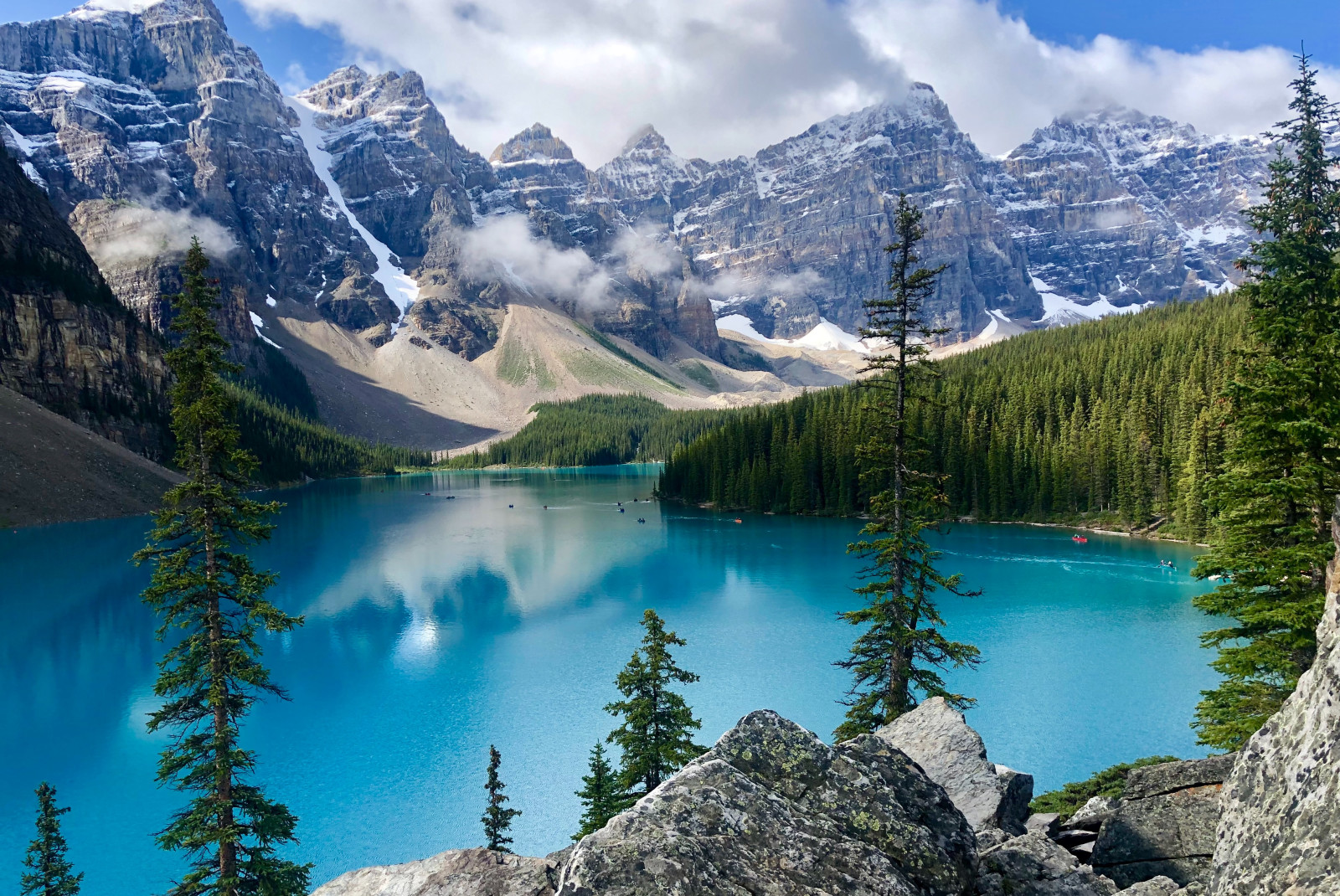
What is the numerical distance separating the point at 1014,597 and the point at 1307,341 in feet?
135

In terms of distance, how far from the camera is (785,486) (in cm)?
10444

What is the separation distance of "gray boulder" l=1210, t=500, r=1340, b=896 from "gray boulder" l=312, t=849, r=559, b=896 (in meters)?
6.93

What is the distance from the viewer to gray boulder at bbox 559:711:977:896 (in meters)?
4.80

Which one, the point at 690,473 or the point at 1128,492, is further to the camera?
the point at 690,473

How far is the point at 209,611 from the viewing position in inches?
573

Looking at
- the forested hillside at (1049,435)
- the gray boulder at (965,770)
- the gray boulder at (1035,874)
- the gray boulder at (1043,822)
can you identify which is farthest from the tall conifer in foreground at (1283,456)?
the forested hillside at (1049,435)

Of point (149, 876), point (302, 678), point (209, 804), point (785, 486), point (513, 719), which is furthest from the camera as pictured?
point (785, 486)

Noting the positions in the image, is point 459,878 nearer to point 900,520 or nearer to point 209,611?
point 209,611

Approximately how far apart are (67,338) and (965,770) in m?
152

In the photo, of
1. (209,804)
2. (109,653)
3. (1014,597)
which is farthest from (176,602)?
(1014,597)

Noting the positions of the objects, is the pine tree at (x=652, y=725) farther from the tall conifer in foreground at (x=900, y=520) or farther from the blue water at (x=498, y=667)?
the blue water at (x=498, y=667)

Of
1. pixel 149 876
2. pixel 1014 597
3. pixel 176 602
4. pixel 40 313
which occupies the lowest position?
pixel 149 876

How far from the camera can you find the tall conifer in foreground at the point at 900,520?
18531mm

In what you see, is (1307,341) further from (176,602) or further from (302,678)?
(302,678)
